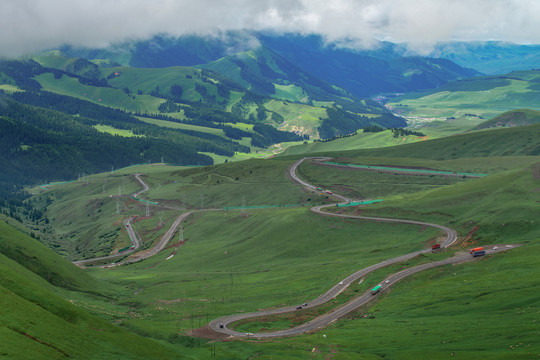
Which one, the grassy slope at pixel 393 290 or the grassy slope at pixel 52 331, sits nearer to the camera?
the grassy slope at pixel 52 331

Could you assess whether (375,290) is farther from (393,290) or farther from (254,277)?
(254,277)

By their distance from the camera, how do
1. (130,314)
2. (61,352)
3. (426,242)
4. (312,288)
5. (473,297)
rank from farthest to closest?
(426,242) → (312,288) → (130,314) → (473,297) → (61,352)

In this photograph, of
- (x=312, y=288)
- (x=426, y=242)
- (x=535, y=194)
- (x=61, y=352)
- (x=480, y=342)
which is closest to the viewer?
(x=61, y=352)

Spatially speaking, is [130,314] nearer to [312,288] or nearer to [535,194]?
[312,288]

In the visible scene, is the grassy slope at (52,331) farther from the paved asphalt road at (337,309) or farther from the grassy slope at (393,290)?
the paved asphalt road at (337,309)

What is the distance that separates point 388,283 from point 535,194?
93.3 meters

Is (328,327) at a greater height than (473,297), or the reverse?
(473,297)

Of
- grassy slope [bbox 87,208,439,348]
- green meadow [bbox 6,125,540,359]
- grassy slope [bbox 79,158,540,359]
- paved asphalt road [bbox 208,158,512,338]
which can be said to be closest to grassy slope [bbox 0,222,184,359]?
green meadow [bbox 6,125,540,359]

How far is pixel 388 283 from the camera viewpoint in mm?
128125


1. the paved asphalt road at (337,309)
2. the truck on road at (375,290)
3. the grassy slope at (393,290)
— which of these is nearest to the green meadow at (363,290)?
the grassy slope at (393,290)

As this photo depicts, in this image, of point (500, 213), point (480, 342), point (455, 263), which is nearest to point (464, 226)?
point (500, 213)

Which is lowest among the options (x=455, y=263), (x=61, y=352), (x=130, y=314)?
(x=130, y=314)

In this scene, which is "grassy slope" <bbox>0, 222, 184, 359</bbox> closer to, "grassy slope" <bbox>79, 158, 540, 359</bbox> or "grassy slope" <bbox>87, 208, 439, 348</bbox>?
"grassy slope" <bbox>79, 158, 540, 359</bbox>

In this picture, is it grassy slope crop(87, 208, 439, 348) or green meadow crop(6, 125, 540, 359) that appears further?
grassy slope crop(87, 208, 439, 348)
